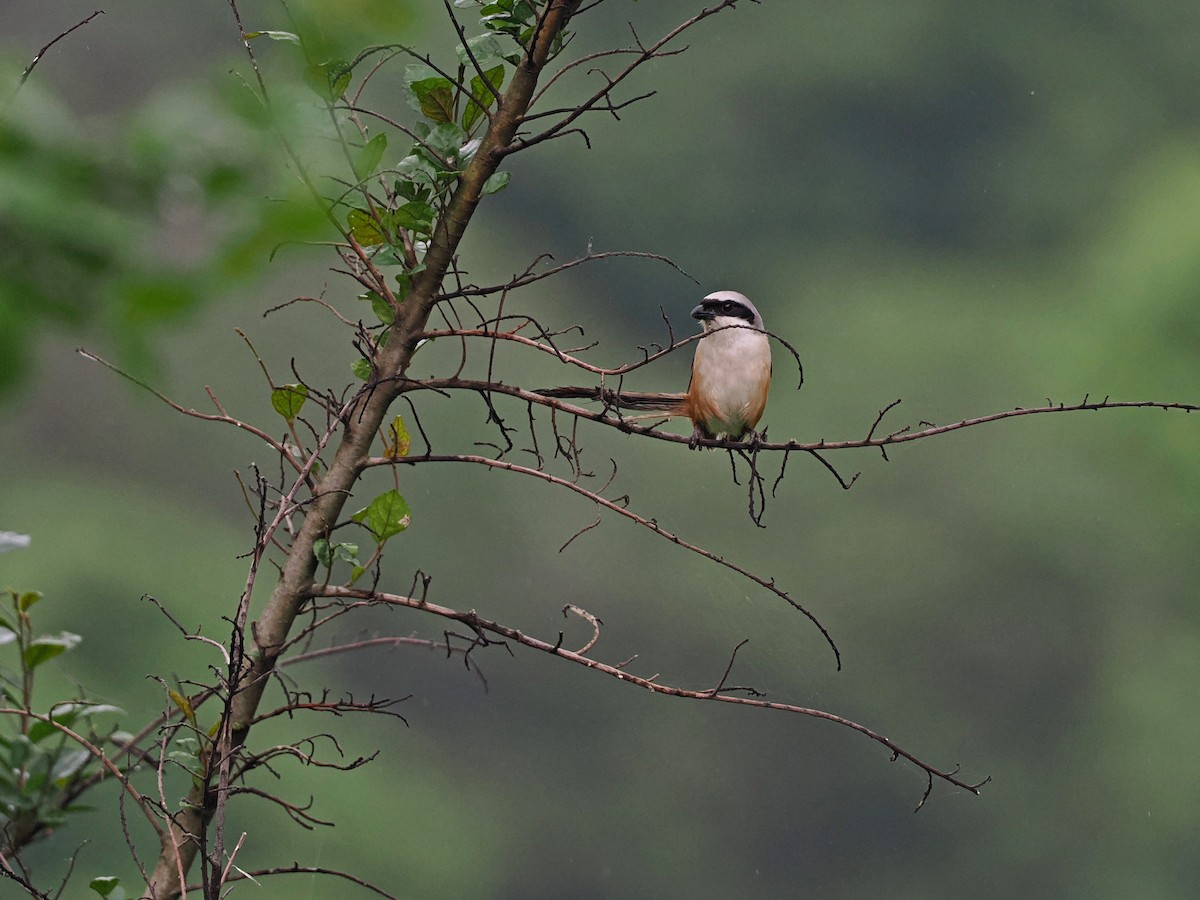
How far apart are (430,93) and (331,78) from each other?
0.72 ft

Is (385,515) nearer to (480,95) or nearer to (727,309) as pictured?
(480,95)

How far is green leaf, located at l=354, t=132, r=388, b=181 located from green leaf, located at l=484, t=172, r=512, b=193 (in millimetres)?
69

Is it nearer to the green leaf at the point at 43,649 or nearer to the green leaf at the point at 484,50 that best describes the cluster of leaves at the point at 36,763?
the green leaf at the point at 43,649

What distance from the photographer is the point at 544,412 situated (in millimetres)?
2078

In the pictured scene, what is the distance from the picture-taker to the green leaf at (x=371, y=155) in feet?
2.53

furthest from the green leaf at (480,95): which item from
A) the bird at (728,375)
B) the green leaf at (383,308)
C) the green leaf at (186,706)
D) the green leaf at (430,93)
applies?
the bird at (728,375)

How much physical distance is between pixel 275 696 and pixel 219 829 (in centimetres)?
179

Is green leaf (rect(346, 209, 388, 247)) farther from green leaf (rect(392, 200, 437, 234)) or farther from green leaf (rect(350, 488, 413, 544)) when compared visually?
green leaf (rect(350, 488, 413, 544))

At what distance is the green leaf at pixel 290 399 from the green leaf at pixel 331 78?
0.20 m

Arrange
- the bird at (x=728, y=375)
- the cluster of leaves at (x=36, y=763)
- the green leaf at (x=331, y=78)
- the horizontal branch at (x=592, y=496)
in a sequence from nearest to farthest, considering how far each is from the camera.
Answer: the green leaf at (x=331, y=78)
the horizontal branch at (x=592, y=496)
the cluster of leaves at (x=36, y=763)
the bird at (x=728, y=375)

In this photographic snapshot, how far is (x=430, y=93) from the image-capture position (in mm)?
807

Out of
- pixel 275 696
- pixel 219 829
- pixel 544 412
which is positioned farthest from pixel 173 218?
pixel 275 696

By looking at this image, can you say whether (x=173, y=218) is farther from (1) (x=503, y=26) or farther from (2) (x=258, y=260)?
(1) (x=503, y=26)

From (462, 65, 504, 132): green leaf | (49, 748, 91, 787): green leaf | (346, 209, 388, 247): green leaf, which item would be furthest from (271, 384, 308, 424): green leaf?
(49, 748, 91, 787): green leaf
